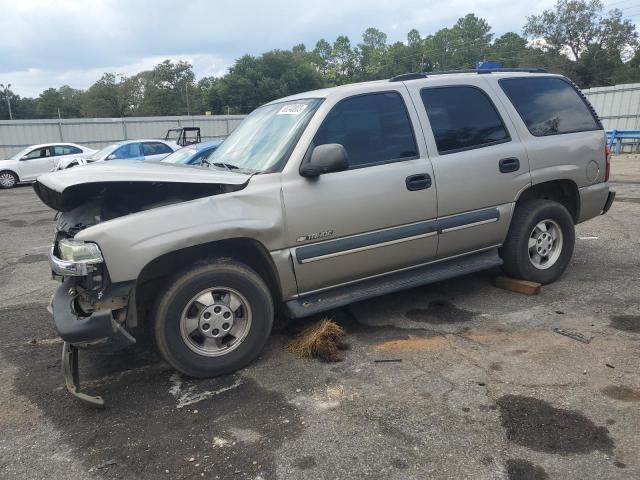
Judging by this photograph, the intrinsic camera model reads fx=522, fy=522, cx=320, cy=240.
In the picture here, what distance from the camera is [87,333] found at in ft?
10.4

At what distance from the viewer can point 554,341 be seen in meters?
3.94

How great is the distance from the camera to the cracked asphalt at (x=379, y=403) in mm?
2686

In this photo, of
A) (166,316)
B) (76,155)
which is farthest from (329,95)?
(76,155)

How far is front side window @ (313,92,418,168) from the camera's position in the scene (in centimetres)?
400

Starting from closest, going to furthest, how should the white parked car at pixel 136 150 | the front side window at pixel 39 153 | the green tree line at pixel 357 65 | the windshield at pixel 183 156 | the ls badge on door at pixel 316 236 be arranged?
the ls badge on door at pixel 316 236 < the windshield at pixel 183 156 < the white parked car at pixel 136 150 < the front side window at pixel 39 153 < the green tree line at pixel 357 65

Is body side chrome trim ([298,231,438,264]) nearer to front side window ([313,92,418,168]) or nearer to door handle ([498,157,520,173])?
front side window ([313,92,418,168])

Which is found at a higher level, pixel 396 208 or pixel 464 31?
pixel 464 31

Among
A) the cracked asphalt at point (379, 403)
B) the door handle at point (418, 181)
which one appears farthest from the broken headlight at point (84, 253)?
the door handle at point (418, 181)

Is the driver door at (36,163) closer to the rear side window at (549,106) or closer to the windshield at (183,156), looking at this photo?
the windshield at (183,156)

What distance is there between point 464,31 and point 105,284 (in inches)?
4460

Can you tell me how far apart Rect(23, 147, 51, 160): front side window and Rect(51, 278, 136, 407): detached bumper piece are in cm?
1896

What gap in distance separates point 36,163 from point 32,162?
0.13 meters

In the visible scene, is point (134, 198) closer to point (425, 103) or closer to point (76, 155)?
point (425, 103)

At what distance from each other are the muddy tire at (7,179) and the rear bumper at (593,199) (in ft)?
65.0
